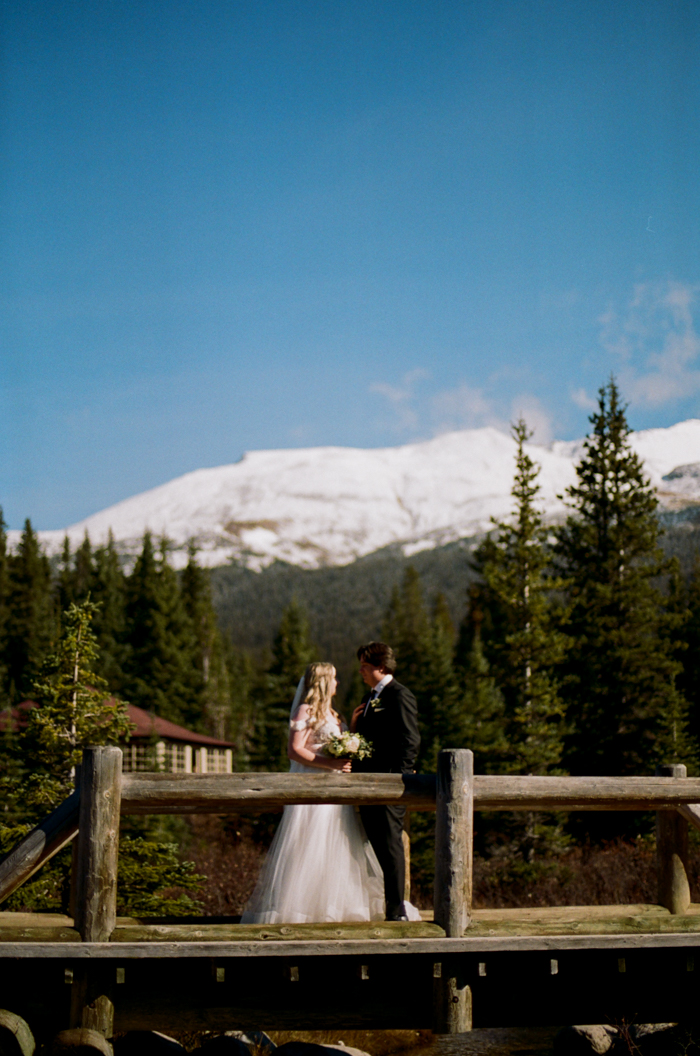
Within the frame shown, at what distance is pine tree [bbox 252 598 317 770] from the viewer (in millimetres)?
56125

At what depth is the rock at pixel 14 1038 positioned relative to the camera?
805 cm

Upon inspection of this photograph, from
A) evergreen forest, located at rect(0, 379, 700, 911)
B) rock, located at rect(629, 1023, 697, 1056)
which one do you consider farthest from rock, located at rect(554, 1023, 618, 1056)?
evergreen forest, located at rect(0, 379, 700, 911)

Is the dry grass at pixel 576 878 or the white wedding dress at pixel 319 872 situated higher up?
the white wedding dress at pixel 319 872

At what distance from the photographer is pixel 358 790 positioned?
314 inches

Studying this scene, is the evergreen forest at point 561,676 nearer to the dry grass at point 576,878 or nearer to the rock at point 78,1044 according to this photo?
the dry grass at point 576,878

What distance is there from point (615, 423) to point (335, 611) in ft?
517

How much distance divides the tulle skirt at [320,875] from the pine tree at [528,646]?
27810 millimetres

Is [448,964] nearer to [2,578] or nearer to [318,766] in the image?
[318,766]

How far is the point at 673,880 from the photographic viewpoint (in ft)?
32.1

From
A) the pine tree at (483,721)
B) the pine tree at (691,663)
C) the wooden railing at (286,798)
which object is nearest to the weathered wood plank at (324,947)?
the wooden railing at (286,798)

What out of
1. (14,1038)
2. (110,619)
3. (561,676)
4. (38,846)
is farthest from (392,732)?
(110,619)

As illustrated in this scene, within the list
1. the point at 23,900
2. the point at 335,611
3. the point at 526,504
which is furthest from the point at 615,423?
the point at 335,611

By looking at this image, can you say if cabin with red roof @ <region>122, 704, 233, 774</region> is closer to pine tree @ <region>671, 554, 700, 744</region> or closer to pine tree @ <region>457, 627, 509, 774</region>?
pine tree @ <region>457, 627, 509, 774</region>

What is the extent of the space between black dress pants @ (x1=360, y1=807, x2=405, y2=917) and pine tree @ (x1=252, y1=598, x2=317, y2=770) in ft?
142
